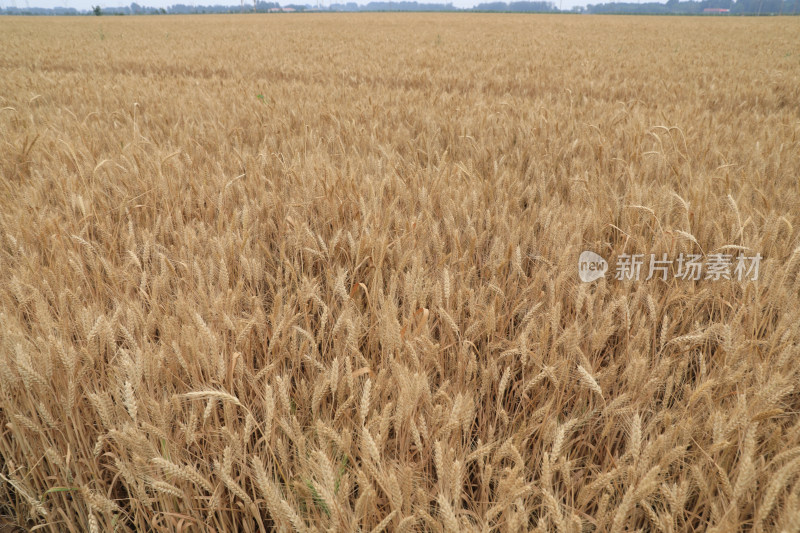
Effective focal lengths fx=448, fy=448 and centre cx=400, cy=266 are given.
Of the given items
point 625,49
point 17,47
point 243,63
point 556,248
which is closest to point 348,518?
point 556,248

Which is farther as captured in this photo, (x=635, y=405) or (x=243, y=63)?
(x=243, y=63)

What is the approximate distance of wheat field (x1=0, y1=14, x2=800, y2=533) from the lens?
0.82 metres

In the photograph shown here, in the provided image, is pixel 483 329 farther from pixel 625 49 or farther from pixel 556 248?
pixel 625 49

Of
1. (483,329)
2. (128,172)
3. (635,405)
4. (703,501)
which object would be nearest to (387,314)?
(483,329)

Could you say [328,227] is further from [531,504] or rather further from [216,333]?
[531,504]

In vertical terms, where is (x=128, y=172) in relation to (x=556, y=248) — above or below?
above

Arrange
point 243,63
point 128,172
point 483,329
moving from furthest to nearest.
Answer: point 243,63 < point 128,172 < point 483,329

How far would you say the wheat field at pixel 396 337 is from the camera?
818mm

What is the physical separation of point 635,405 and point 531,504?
32 centimetres

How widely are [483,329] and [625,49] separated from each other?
1072 centimetres

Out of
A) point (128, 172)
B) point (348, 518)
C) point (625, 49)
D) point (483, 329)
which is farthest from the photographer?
point (625, 49)

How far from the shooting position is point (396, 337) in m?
1.04

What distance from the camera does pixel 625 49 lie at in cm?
964

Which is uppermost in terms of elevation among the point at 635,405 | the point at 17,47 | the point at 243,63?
the point at 17,47
